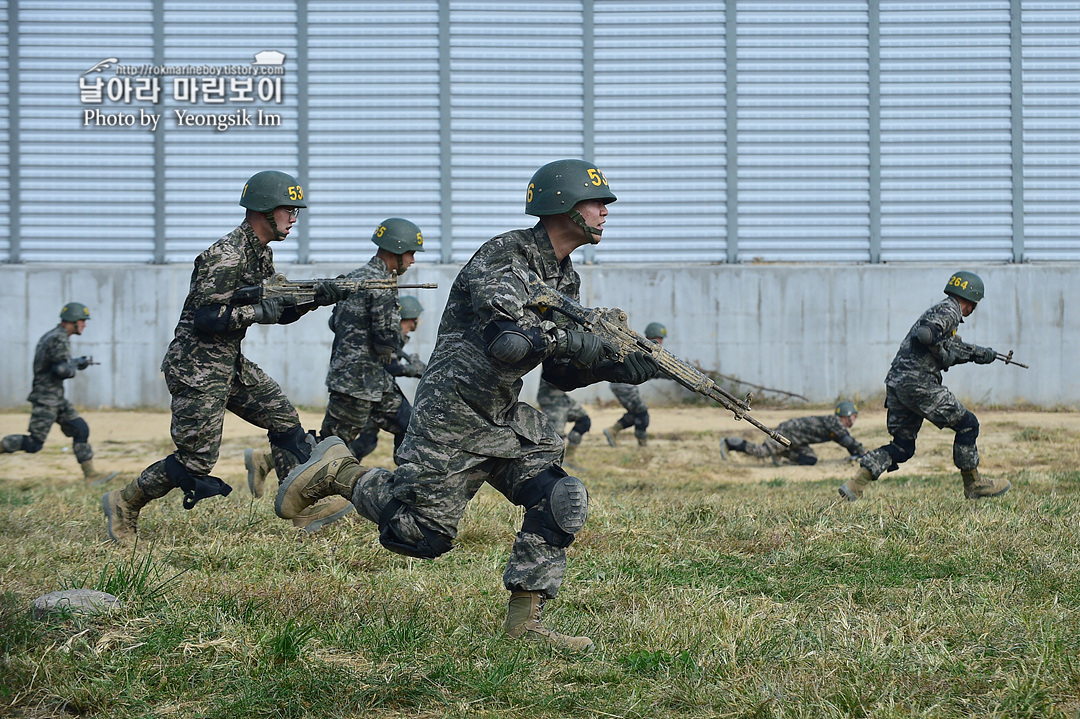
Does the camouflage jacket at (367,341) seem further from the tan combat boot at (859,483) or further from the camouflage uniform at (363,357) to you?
the tan combat boot at (859,483)

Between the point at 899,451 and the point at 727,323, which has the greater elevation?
the point at 727,323

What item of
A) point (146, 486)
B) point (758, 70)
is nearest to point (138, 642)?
point (146, 486)

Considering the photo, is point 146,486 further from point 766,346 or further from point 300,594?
point 766,346

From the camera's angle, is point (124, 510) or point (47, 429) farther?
point (47, 429)

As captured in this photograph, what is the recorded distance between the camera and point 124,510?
6.53m

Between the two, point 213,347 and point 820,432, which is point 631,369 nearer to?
point 213,347

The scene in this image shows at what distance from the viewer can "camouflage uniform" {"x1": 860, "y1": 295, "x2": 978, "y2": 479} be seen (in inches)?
338

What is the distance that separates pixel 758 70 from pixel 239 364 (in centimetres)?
1478

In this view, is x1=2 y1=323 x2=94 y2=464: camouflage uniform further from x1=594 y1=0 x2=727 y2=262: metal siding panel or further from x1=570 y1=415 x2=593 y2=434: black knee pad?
x1=594 y1=0 x2=727 y2=262: metal siding panel

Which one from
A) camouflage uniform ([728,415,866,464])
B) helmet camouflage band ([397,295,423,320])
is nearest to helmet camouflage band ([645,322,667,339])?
camouflage uniform ([728,415,866,464])

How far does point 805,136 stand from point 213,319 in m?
14.9

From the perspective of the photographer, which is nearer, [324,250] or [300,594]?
[300,594]

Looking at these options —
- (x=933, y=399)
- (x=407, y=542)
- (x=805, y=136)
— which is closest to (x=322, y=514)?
(x=407, y=542)

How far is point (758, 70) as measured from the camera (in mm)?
19109
